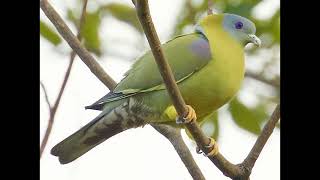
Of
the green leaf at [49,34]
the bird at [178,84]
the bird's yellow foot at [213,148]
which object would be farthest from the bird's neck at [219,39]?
the green leaf at [49,34]

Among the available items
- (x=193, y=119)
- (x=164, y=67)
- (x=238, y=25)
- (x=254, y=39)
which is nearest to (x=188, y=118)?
(x=193, y=119)

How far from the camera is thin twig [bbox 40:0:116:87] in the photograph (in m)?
2.12

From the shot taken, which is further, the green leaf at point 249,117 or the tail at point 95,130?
the tail at point 95,130

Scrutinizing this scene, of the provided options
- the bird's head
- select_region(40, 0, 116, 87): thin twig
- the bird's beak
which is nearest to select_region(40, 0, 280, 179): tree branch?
select_region(40, 0, 116, 87): thin twig

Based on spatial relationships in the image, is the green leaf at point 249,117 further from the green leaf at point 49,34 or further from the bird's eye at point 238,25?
the green leaf at point 49,34

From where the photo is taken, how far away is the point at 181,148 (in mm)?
2262

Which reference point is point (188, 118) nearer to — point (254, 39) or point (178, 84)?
point (178, 84)

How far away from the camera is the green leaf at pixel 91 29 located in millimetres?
2045

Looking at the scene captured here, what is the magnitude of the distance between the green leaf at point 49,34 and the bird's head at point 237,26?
463 mm

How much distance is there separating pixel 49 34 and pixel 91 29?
134 mm
